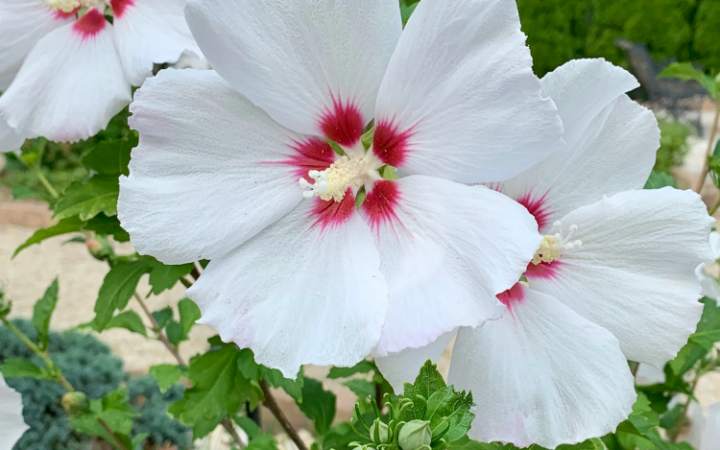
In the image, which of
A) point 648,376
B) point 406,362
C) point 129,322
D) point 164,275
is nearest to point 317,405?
point 129,322

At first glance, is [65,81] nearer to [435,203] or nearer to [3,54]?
[3,54]

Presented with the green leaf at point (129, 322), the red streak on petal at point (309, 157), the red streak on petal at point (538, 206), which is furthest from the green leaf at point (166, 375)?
the red streak on petal at point (538, 206)

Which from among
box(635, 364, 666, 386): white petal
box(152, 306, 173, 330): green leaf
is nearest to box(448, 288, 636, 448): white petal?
box(635, 364, 666, 386): white petal

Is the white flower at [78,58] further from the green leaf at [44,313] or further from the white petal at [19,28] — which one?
the green leaf at [44,313]

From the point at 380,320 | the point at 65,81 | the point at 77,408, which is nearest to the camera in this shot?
the point at 380,320

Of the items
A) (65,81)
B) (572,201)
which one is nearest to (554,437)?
(572,201)

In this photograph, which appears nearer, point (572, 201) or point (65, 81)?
point (572, 201)

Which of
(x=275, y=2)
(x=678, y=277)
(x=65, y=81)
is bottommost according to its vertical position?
(x=678, y=277)

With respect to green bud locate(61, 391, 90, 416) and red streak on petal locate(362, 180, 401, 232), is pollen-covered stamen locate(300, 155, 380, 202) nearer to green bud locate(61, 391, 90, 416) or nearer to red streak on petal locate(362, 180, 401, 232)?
red streak on petal locate(362, 180, 401, 232)
